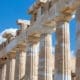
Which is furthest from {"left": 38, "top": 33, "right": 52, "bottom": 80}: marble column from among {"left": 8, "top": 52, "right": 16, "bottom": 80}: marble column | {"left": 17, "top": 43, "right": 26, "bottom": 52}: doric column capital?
{"left": 8, "top": 52, "right": 16, "bottom": 80}: marble column

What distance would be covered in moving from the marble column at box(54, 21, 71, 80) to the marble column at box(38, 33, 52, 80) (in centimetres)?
299

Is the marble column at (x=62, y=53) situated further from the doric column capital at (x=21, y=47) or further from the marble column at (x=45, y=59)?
the doric column capital at (x=21, y=47)

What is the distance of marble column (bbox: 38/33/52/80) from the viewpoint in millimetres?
34062

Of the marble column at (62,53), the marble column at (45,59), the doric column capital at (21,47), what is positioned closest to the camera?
the marble column at (62,53)

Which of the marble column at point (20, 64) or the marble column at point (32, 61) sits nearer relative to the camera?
the marble column at point (32, 61)

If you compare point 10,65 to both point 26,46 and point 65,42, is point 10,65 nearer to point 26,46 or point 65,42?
point 26,46

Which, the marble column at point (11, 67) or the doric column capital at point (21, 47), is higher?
the doric column capital at point (21, 47)

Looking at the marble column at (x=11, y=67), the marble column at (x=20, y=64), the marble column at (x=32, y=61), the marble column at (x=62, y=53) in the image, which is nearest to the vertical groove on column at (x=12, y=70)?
the marble column at (x=11, y=67)

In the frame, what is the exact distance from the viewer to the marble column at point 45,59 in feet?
112

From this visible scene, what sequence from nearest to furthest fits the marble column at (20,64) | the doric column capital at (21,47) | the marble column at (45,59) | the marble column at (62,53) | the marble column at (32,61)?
the marble column at (62,53)
the marble column at (45,59)
the marble column at (32,61)
the doric column capital at (21,47)
the marble column at (20,64)

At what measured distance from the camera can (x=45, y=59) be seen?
113 feet

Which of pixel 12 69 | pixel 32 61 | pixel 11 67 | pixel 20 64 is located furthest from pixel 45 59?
pixel 12 69

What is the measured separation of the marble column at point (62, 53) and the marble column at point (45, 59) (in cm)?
299

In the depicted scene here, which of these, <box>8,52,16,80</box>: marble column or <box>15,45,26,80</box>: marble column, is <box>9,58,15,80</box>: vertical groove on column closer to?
<box>8,52,16,80</box>: marble column
